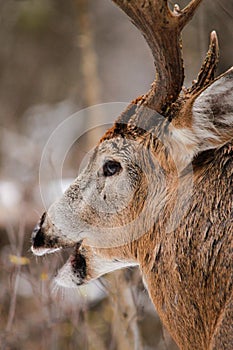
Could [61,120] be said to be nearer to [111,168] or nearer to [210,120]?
[111,168]

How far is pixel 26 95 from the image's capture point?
12.5 meters

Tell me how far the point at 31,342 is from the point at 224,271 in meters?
3.41

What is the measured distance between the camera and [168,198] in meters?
3.42

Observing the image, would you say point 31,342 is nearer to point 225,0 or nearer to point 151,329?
point 151,329

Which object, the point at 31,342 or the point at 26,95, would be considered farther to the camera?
the point at 26,95

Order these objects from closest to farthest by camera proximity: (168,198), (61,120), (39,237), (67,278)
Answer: (168,198)
(39,237)
(67,278)
(61,120)

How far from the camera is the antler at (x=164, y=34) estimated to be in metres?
3.24

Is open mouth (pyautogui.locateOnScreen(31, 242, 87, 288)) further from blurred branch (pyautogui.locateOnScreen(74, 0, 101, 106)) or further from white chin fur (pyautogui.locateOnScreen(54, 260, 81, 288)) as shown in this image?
blurred branch (pyautogui.locateOnScreen(74, 0, 101, 106))

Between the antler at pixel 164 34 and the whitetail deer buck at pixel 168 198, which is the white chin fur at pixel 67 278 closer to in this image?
the whitetail deer buck at pixel 168 198

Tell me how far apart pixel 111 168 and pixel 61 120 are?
723cm

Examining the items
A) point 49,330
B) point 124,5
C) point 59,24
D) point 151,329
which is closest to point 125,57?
point 59,24

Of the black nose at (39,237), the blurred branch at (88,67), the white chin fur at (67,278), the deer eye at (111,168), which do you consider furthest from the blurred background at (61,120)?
the deer eye at (111,168)

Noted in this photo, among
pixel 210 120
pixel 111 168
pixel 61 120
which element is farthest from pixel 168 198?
pixel 61 120

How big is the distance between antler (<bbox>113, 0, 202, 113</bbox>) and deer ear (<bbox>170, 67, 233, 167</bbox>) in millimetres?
150
